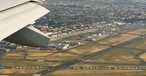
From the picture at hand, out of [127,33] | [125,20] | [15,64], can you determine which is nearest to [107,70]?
[15,64]

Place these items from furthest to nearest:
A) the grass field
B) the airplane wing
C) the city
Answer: the grass field < the city < the airplane wing

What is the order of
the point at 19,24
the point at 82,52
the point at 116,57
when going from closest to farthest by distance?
1. the point at 19,24
2. the point at 116,57
3. the point at 82,52

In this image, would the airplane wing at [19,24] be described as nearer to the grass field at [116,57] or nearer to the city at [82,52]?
the city at [82,52]

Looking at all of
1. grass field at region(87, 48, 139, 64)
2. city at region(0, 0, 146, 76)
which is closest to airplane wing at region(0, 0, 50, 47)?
city at region(0, 0, 146, 76)

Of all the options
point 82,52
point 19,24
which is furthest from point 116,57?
point 19,24

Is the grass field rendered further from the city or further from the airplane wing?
the airplane wing

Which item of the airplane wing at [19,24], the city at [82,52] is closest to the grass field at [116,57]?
the city at [82,52]

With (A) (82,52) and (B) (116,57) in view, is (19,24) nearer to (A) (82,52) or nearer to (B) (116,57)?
(B) (116,57)

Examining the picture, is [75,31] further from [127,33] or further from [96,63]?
[96,63]

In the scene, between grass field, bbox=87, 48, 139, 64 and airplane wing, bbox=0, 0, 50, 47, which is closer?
airplane wing, bbox=0, 0, 50, 47
